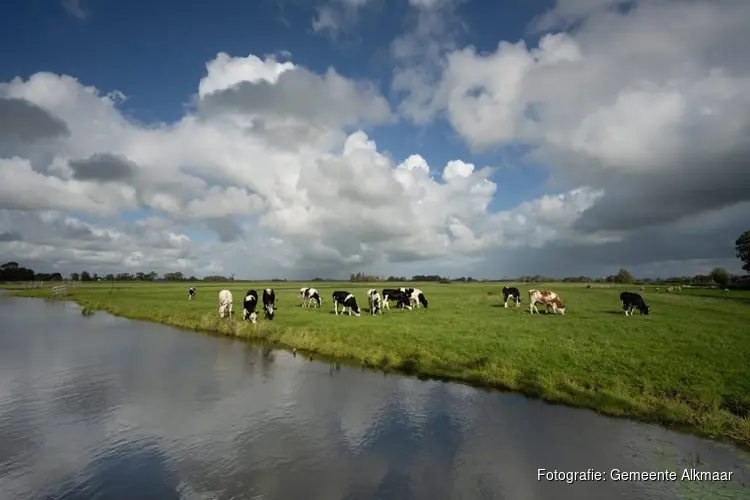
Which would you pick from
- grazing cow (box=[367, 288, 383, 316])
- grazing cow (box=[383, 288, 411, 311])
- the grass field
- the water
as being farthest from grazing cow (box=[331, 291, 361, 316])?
the water

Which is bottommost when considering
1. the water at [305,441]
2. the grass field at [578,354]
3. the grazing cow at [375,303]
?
the water at [305,441]

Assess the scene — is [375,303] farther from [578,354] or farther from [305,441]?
[305,441]

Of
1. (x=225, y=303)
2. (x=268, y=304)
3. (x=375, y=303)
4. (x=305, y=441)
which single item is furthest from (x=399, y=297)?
(x=305, y=441)

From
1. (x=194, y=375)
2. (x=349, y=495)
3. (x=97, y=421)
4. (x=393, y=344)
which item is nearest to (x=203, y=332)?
(x=194, y=375)

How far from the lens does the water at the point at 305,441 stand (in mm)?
8672

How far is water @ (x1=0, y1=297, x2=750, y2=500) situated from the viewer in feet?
28.5

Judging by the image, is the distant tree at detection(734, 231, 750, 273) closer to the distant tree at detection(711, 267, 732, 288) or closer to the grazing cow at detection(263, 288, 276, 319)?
the distant tree at detection(711, 267, 732, 288)

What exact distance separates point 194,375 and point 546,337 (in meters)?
16.9

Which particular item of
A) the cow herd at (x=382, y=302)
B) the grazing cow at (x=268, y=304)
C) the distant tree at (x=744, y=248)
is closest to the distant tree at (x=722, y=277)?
the distant tree at (x=744, y=248)

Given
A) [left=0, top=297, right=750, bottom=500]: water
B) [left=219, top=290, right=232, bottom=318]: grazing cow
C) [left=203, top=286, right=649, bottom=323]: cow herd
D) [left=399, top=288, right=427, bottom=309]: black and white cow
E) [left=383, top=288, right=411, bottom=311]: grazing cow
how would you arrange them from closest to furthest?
[left=0, top=297, right=750, bottom=500]: water < [left=203, top=286, right=649, bottom=323]: cow herd < [left=219, top=290, right=232, bottom=318]: grazing cow < [left=383, top=288, right=411, bottom=311]: grazing cow < [left=399, top=288, right=427, bottom=309]: black and white cow

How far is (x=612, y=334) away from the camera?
2206cm

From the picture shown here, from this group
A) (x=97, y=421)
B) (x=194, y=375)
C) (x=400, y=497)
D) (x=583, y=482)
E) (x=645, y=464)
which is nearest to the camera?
(x=400, y=497)

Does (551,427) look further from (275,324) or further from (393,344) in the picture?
(275,324)

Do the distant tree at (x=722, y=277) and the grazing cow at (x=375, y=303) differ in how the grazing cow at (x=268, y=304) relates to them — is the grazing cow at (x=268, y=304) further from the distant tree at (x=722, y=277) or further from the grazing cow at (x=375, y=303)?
the distant tree at (x=722, y=277)
